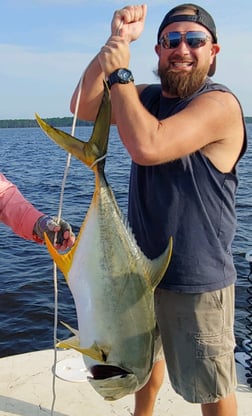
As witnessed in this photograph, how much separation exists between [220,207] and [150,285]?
525 millimetres

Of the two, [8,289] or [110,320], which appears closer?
[110,320]

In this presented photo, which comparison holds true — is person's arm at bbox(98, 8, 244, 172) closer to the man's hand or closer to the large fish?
the large fish

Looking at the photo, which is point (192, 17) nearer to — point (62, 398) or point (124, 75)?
point (124, 75)

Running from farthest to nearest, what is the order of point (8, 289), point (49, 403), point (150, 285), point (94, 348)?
point (8, 289) → point (49, 403) → point (150, 285) → point (94, 348)

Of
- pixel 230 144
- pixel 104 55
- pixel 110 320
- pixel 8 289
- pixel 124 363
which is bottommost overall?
pixel 8 289

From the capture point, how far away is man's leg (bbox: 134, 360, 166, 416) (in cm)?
294

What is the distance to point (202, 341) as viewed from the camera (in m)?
2.50

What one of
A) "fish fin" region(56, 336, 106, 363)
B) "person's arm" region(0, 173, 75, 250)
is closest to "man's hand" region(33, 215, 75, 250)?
"person's arm" region(0, 173, 75, 250)

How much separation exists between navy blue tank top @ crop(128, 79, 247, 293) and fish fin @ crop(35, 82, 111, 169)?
45 centimetres

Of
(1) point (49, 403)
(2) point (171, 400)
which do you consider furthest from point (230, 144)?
(1) point (49, 403)

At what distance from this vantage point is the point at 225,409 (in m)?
2.54

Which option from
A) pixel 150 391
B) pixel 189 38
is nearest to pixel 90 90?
pixel 189 38

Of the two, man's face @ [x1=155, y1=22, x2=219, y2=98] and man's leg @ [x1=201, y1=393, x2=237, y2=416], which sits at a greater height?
man's face @ [x1=155, y1=22, x2=219, y2=98]

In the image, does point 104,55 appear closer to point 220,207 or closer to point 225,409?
point 220,207
